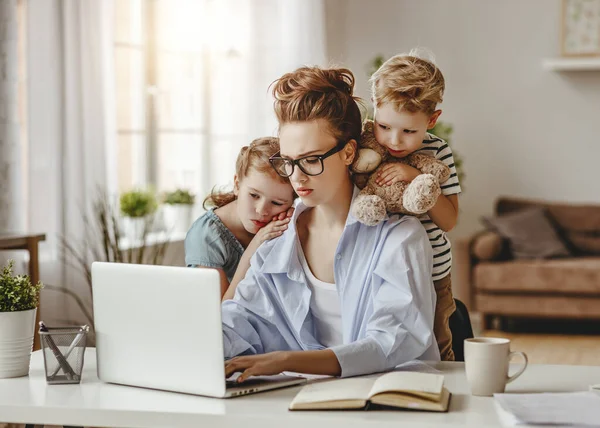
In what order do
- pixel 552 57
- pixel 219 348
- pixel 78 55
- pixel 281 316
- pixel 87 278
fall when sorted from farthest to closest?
pixel 552 57 → pixel 78 55 → pixel 87 278 → pixel 281 316 → pixel 219 348

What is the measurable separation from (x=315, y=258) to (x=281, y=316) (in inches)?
5.7

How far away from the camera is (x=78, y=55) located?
4309mm

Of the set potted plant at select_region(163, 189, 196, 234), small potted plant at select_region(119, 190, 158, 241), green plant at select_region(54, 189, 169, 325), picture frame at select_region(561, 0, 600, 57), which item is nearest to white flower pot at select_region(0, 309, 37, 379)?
green plant at select_region(54, 189, 169, 325)

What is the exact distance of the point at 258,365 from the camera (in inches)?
61.1

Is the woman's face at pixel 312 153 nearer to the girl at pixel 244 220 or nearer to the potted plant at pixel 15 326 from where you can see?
the girl at pixel 244 220

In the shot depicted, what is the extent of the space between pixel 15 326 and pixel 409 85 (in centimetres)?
93

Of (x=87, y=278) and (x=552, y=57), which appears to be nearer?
(x=87, y=278)

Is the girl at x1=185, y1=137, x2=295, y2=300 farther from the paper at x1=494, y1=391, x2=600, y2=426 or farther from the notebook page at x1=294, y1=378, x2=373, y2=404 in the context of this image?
the paper at x1=494, y1=391, x2=600, y2=426

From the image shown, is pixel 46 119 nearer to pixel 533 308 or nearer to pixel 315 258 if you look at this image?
pixel 315 258

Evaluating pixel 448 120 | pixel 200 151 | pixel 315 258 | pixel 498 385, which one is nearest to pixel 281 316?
pixel 315 258

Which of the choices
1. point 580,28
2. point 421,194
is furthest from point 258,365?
point 580,28

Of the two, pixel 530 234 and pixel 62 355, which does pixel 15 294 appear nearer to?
pixel 62 355

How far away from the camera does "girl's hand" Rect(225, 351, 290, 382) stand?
5.04ft

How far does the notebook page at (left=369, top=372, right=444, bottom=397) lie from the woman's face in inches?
17.6
